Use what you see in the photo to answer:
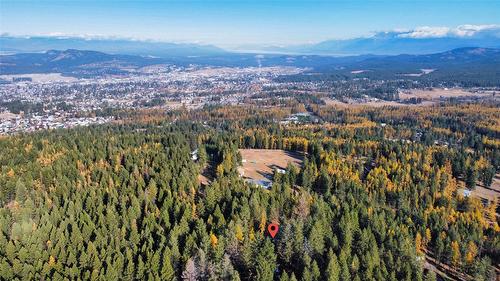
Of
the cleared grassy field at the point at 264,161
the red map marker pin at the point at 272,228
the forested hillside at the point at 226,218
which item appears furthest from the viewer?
the cleared grassy field at the point at 264,161

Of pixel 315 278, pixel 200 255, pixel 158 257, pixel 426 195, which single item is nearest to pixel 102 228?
pixel 158 257

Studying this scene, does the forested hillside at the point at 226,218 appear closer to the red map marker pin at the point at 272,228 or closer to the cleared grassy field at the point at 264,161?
the red map marker pin at the point at 272,228

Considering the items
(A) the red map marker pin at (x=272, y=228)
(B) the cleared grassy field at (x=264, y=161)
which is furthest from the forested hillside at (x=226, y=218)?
(B) the cleared grassy field at (x=264, y=161)

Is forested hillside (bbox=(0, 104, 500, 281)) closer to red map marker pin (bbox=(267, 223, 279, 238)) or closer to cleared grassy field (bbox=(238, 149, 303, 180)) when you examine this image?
red map marker pin (bbox=(267, 223, 279, 238))

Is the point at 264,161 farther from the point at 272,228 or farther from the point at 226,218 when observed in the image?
the point at 272,228

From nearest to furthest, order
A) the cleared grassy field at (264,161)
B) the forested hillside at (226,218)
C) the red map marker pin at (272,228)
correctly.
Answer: the forested hillside at (226,218)
the red map marker pin at (272,228)
the cleared grassy field at (264,161)

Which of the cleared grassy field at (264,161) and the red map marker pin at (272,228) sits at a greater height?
the red map marker pin at (272,228)

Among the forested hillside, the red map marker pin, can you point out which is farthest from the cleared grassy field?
the red map marker pin
